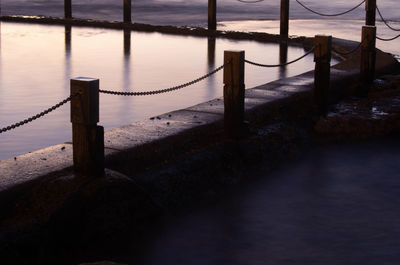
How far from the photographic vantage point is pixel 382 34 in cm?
1831

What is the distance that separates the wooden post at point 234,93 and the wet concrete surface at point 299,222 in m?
0.42

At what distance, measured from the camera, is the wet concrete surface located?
15.7ft

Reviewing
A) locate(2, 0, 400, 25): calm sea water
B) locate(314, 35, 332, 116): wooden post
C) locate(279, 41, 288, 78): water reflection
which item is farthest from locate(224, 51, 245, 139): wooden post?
locate(2, 0, 400, 25): calm sea water

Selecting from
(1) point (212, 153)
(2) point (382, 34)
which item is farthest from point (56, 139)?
(2) point (382, 34)

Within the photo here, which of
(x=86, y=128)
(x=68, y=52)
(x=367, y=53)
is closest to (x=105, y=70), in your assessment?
(x=68, y=52)

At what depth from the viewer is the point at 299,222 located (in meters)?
5.42

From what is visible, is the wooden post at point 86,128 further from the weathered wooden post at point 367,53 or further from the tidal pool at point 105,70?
the weathered wooden post at point 367,53

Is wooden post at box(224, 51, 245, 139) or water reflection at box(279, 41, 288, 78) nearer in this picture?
wooden post at box(224, 51, 245, 139)

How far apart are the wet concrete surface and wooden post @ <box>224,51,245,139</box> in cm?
42

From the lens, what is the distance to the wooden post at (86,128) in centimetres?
463

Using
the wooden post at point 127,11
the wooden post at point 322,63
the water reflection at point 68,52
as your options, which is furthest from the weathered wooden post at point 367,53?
the wooden post at point 127,11

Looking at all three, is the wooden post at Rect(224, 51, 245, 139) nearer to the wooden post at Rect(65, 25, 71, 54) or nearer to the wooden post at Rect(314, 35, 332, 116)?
the wooden post at Rect(314, 35, 332, 116)

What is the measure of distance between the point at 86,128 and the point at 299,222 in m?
1.74

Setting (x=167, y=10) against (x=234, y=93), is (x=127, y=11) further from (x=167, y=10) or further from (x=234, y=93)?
(x=167, y=10)
